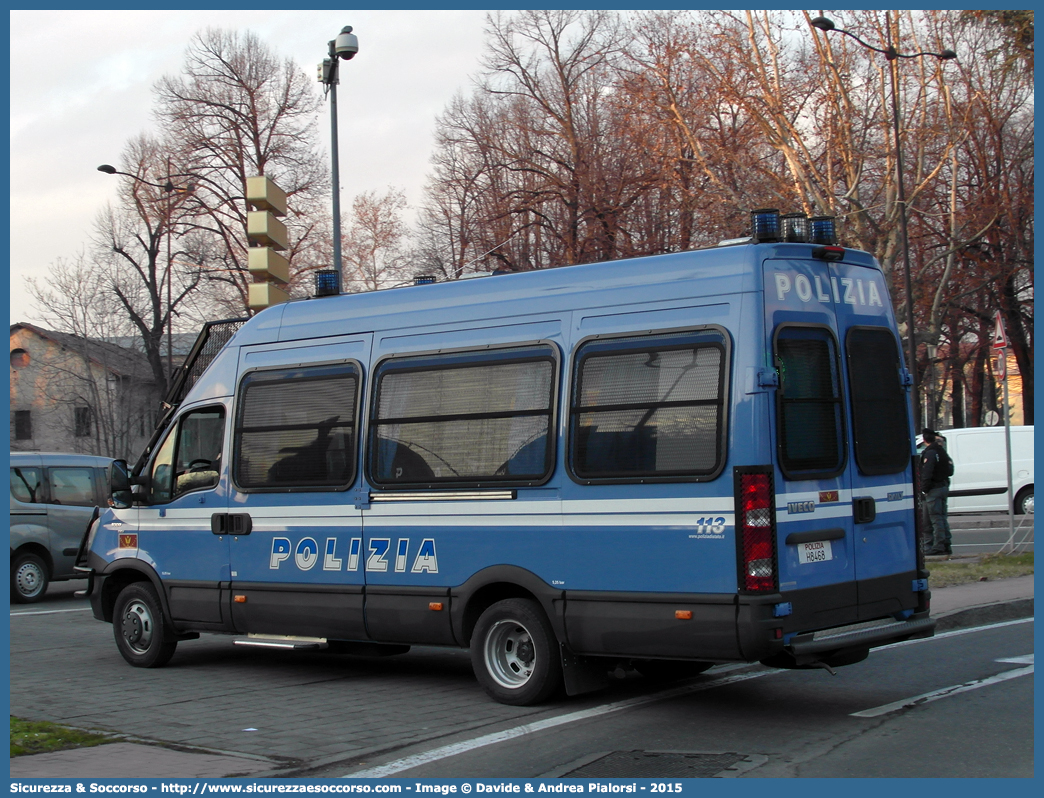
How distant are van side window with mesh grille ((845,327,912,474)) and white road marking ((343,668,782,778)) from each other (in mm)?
2044

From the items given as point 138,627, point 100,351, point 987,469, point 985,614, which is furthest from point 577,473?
point 100,351

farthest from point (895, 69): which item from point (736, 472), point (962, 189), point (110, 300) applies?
point (110, 300)

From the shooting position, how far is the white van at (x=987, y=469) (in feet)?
84.3

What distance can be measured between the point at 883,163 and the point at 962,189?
7.17 metres

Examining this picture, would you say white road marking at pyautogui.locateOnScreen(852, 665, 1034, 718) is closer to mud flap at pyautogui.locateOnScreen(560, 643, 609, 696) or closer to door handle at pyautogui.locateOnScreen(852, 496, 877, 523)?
door handle at pyautogui.locateOnScreen(852, 496, 877, 523)

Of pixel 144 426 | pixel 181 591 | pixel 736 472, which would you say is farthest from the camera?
pixel 144 426

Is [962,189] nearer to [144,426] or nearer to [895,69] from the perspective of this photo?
[895,69]

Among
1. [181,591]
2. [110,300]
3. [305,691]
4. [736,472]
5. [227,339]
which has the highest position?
[110,300]

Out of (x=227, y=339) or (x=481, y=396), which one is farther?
(x=227, y=339)

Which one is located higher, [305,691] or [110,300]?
[110,300]

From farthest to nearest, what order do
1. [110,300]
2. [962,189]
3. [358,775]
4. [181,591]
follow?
[110,300] → [962,189] → [181,591] → [358,775]

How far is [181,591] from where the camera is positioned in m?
9.85

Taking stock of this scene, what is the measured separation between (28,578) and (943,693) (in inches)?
494

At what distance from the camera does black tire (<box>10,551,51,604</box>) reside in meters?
15.9
